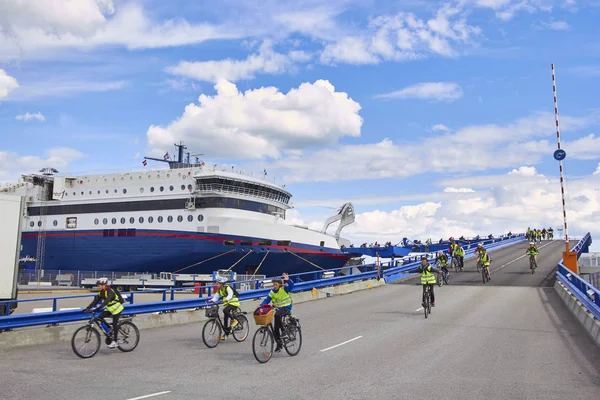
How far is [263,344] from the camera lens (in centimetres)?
986

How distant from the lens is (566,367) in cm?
936

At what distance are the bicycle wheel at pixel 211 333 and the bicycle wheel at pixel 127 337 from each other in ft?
4.94

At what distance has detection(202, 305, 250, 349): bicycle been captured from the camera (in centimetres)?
1180

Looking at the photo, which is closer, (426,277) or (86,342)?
(86,342)

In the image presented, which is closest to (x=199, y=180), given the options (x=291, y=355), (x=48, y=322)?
(x=48, y=322)

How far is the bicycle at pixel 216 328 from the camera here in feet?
38.7

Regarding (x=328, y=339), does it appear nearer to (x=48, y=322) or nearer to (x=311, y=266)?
(x=48, y=322)

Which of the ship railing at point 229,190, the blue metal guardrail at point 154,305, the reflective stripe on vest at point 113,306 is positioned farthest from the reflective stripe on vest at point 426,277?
the ship railing at point 229,190

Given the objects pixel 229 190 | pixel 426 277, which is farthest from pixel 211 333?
pixel 229 190

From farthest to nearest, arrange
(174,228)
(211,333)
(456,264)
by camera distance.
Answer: (174,228)
(456,264)
(211,333)

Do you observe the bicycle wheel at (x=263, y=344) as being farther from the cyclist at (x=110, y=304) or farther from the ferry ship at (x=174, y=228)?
the ferry ship at (x=174, y=228)

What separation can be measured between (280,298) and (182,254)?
30238 mm

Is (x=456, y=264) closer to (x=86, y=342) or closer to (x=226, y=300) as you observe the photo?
(x=226, y=300)

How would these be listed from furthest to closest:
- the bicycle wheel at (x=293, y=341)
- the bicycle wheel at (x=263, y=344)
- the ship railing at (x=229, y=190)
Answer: the ship railing at (x=229, y=190), the bicycle wheel at (x=293, y=341), the bicycle wheel at (x=263, y=344)
